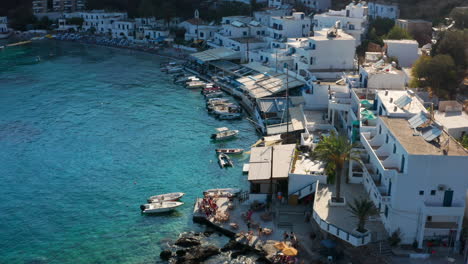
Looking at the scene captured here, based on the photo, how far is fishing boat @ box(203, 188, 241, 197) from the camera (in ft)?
151

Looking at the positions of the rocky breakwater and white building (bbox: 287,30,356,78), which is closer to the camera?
the rocky breakwater

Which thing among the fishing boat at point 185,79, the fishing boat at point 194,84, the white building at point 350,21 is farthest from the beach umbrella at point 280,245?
the fishing boat at point 185,79

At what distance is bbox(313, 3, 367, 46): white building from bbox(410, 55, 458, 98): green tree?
24436 millimetres

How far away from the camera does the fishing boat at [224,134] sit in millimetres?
61656

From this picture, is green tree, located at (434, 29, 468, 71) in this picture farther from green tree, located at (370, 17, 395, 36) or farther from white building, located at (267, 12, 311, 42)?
white building, located at (267, 12, 311, 42)

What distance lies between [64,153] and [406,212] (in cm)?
3973

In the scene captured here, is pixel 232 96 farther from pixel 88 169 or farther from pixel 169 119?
pixel 88 169

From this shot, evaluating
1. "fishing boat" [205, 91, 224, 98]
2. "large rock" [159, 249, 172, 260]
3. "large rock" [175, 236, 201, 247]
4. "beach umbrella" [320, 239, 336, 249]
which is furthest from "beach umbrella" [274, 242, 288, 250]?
"fishing boat" [205, 91, 224, 98]

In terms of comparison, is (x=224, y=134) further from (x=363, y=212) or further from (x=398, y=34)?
(x=398, y=34)

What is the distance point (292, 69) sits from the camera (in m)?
75.0

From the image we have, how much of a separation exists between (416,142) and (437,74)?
71.8 feet

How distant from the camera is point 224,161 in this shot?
54656mm

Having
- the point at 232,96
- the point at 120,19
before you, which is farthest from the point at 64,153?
the point at 120,19

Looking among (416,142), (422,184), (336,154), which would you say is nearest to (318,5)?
(336,154)
